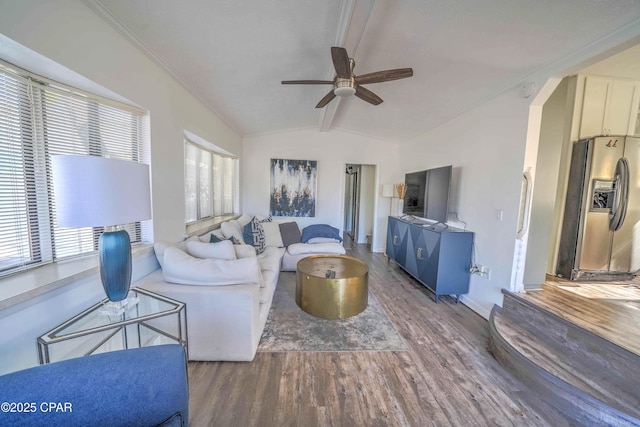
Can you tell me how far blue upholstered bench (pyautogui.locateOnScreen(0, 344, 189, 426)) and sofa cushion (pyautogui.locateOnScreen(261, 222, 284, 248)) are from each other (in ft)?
10.4

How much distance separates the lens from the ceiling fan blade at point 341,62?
179 centimetres

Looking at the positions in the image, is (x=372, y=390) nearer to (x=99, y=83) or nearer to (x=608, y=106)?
(x=99, y=83)

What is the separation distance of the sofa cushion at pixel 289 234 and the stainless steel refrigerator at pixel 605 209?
3.87 meters

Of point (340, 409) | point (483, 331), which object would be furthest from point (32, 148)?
point (483, 331)

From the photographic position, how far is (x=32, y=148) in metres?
1.42

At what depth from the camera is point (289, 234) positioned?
4500mm

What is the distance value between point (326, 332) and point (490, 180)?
8.17ft

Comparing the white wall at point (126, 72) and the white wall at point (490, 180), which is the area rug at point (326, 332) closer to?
the white wall at point (490, 180)

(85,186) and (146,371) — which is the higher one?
(85,186)

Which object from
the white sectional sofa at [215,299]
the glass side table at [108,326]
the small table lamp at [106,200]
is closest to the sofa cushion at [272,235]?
the white sectional sofa at [215,299]

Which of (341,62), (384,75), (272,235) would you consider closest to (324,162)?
(272,235)

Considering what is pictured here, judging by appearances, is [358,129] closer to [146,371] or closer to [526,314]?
[526,314]

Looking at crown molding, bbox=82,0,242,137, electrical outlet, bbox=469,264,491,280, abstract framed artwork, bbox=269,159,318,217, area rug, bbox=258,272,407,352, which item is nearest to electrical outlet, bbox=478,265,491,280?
electrical outlet, bbox=469,264,491,280

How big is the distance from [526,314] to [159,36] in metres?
3.96
